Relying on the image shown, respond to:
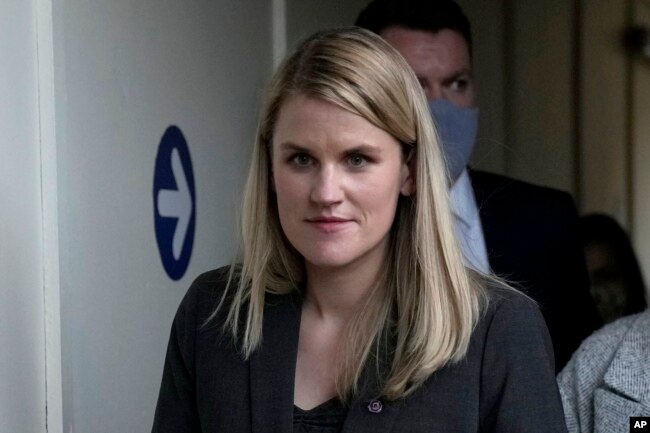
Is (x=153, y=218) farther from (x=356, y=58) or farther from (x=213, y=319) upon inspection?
(x=356, y=58)

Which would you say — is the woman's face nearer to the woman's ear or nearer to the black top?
the woman's ear

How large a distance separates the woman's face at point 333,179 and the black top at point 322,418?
0.22 meters

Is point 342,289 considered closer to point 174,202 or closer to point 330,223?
point 330,223

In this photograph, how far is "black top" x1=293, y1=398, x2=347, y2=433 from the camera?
71.0 inches

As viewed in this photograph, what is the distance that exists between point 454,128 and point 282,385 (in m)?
1.04

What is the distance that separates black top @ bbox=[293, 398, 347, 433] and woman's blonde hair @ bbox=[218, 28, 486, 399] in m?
0.03

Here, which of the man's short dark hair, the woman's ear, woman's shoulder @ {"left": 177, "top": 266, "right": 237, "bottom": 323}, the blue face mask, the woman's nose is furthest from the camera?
the man's short dark hair

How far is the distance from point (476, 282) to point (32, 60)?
96 cm

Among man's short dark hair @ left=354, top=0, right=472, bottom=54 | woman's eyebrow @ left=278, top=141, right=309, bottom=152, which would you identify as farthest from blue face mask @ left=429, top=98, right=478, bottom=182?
woman's eyebrow @ left=278, top=141, right=309, bottom=152

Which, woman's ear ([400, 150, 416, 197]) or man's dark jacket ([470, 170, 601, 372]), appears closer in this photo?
woman's ear ([400, 150, 416, 197])

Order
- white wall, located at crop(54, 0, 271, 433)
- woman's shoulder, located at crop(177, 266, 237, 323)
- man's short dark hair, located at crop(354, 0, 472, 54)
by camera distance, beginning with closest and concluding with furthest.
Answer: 1. woman's shoulder, located at crop(177, 266, 237, 323)
2. white wall, located at crop(54, 0, 271, 433)
3. man's short dark hair, located at crop(354, 0, 472, 54)

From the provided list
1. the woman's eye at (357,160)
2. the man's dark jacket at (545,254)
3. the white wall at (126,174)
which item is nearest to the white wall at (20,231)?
the white wall at (126,174)

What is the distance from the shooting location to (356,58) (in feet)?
5.95

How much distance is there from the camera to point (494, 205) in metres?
2.84
